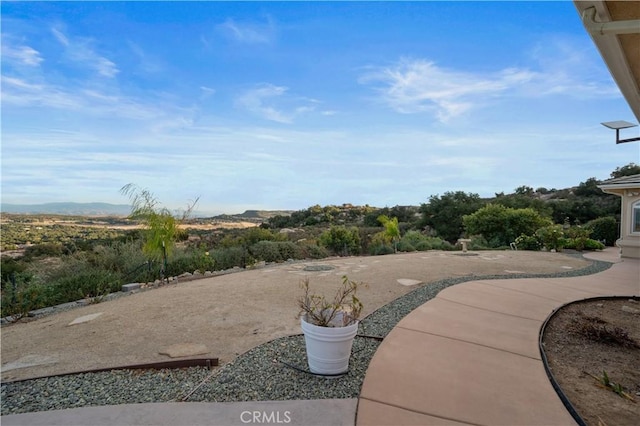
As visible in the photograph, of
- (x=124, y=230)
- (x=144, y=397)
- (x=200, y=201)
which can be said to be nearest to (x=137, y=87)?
(x=200, y=201)

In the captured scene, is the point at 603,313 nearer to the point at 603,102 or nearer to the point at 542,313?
the point at 542,313

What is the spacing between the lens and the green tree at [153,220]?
22.2 ft

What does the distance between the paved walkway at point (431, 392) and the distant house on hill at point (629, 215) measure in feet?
26.3

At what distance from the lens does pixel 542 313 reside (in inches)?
175

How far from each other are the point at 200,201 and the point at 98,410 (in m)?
5.87

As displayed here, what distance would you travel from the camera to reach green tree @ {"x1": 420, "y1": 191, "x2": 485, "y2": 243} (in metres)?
19.9

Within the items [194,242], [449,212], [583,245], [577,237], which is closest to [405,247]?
[583,245]

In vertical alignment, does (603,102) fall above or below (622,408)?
above

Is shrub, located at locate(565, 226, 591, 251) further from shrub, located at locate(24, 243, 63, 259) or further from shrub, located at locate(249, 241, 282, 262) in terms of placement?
shrub, located at locate(24, 243, 63, 259)

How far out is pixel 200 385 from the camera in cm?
264

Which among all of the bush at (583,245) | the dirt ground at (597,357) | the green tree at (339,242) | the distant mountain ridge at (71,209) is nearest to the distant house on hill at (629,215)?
the bush at (583,245)

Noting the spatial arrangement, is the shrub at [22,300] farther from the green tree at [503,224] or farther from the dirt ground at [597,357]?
the green tree at [503,224]

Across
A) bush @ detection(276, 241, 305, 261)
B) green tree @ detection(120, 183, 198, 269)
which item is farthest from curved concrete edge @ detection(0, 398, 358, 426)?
bush @ detection(276, 241, 305, 261)

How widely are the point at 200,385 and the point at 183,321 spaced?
70.1 inches
